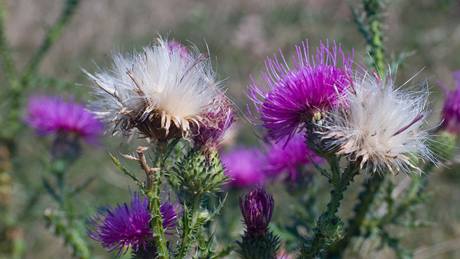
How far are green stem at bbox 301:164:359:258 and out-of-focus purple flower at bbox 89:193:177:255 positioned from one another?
1.37 feet

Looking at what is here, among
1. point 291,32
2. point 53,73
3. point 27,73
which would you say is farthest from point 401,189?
point 53,73

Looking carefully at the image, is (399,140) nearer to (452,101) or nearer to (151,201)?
(151,201)

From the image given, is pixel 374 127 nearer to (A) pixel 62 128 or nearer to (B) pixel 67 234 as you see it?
(B) pixel 67 234

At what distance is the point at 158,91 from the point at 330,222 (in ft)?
1.96

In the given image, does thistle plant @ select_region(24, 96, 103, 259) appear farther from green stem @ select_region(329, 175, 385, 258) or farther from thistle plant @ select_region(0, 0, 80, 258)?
green stem @ select_region(329, 175, 385, 258)

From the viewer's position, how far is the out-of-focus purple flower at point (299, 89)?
1913mm

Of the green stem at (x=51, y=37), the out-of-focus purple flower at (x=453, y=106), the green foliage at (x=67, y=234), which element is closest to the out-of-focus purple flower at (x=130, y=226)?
the green foliage at (x=67, y=234)

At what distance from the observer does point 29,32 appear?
10.6 meters

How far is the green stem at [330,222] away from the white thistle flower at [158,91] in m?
0.43

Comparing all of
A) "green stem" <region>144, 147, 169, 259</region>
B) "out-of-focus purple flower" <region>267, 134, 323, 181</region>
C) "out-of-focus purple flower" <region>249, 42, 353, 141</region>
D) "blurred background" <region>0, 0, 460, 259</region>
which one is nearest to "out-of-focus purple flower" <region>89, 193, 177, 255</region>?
"green stem" <region>144, 147, 169, 259</region>

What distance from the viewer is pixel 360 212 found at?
294cm

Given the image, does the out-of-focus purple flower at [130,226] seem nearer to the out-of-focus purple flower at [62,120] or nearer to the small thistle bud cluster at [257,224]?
the small thistle bud cluster at [257,224]

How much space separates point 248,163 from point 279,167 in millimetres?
1027

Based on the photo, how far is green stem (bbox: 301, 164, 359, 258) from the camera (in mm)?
1834
